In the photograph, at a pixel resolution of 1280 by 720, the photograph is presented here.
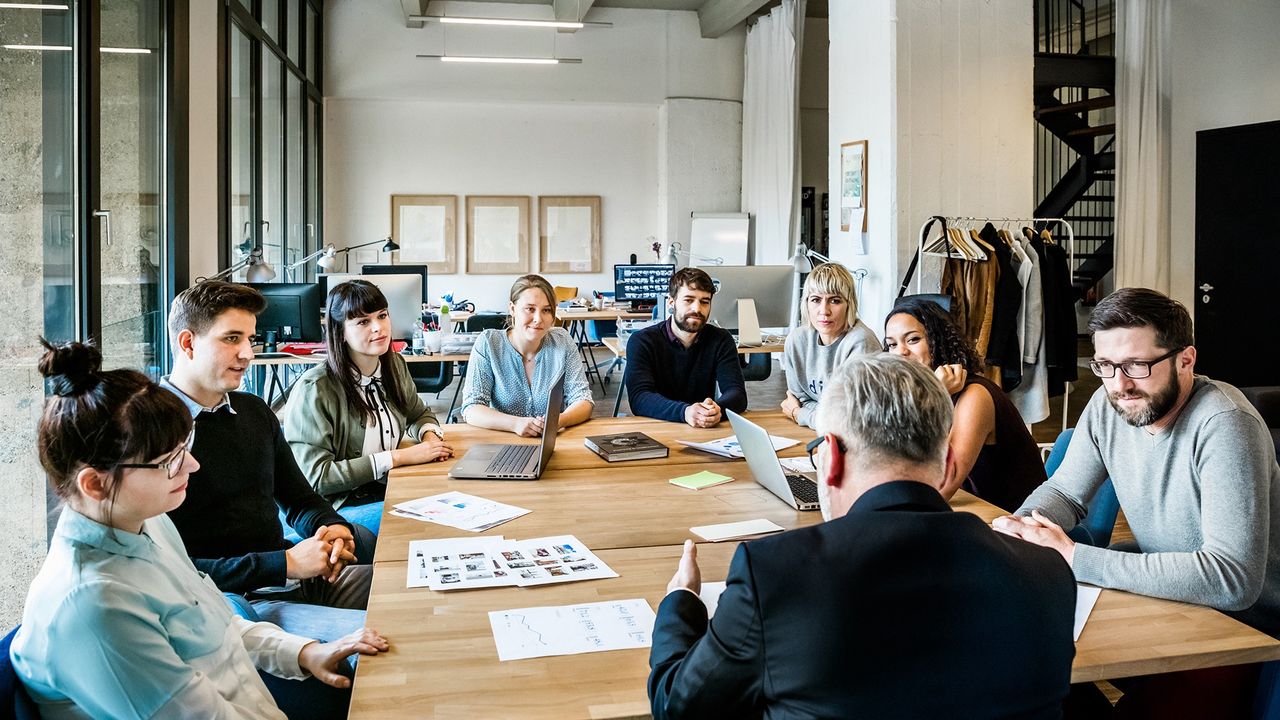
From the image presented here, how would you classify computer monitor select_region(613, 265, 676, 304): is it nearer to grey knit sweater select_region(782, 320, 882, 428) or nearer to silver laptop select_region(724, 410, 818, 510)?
grey knit sweater select_region(782, 320, 882, 428)

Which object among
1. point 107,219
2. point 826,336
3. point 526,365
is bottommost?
point 526,365

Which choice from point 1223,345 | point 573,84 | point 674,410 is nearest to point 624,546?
point 674,410

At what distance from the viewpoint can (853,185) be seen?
254 inches

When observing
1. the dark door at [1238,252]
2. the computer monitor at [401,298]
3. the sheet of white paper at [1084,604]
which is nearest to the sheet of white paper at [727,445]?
the sheet of white paper at [1084,604]

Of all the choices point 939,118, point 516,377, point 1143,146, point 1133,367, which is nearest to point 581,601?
point 1133,367

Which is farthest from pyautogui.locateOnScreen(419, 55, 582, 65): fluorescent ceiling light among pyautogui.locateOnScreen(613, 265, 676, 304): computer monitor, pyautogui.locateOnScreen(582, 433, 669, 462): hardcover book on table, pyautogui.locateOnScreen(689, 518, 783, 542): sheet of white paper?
pyautogui.locateOnScreen(689, 518, 783, 542): sheet of white paper

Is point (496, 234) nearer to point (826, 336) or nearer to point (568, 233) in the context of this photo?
point (568, 233)

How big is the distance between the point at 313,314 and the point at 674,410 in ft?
8.75

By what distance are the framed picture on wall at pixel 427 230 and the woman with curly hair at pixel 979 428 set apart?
8841 mm

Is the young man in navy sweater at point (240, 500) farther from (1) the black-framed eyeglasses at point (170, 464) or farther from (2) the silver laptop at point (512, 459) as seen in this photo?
(1) the black-framed eyeglasses at point (170, 464)

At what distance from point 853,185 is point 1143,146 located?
98.8 inches

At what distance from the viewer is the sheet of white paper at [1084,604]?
5.29 ft

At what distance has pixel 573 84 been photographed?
1108 cm

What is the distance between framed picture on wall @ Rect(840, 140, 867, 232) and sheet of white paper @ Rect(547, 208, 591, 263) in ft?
16.8
